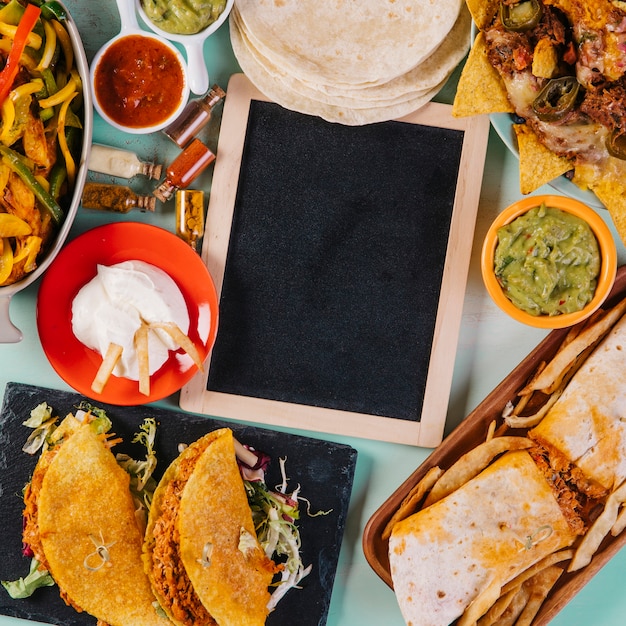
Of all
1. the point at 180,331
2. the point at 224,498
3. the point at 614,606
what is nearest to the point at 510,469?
the point at 614,606

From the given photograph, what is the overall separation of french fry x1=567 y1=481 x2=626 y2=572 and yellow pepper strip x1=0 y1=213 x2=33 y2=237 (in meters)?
2.05

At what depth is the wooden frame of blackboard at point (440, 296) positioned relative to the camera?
2.55 metres

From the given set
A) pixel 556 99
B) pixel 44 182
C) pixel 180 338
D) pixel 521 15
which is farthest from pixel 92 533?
pixel 521 15

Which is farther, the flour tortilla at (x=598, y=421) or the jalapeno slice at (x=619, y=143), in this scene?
the flour tortilla at (x=598, y=421)

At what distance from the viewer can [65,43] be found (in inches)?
89.6

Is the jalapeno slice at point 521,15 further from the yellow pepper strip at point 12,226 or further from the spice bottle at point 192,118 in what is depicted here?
the yellow pepper strip at point 12,226

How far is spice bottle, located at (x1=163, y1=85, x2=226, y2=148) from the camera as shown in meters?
2.49

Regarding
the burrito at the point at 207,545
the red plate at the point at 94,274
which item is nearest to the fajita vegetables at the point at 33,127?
the red plate at the point at 94,274

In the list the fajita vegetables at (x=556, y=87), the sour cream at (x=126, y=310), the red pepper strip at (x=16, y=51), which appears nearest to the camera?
the red pepper strip at (x=16, y=51)

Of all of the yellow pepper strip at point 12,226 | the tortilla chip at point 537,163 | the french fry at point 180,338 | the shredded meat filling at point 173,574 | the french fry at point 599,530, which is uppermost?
the tortilla chip at point 537,163

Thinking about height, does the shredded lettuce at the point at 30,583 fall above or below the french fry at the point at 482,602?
below

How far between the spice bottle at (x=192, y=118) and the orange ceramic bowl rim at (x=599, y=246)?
3.43ft

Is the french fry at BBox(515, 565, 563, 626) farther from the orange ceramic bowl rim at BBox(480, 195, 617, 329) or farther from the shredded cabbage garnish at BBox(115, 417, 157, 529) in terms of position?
the shredded cabbage garnish at BBox(115, 417, 157, 529)

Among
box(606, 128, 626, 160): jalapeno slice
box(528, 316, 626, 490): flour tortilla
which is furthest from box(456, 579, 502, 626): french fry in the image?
box(606, 128, 626, 160): jalapeno slice
